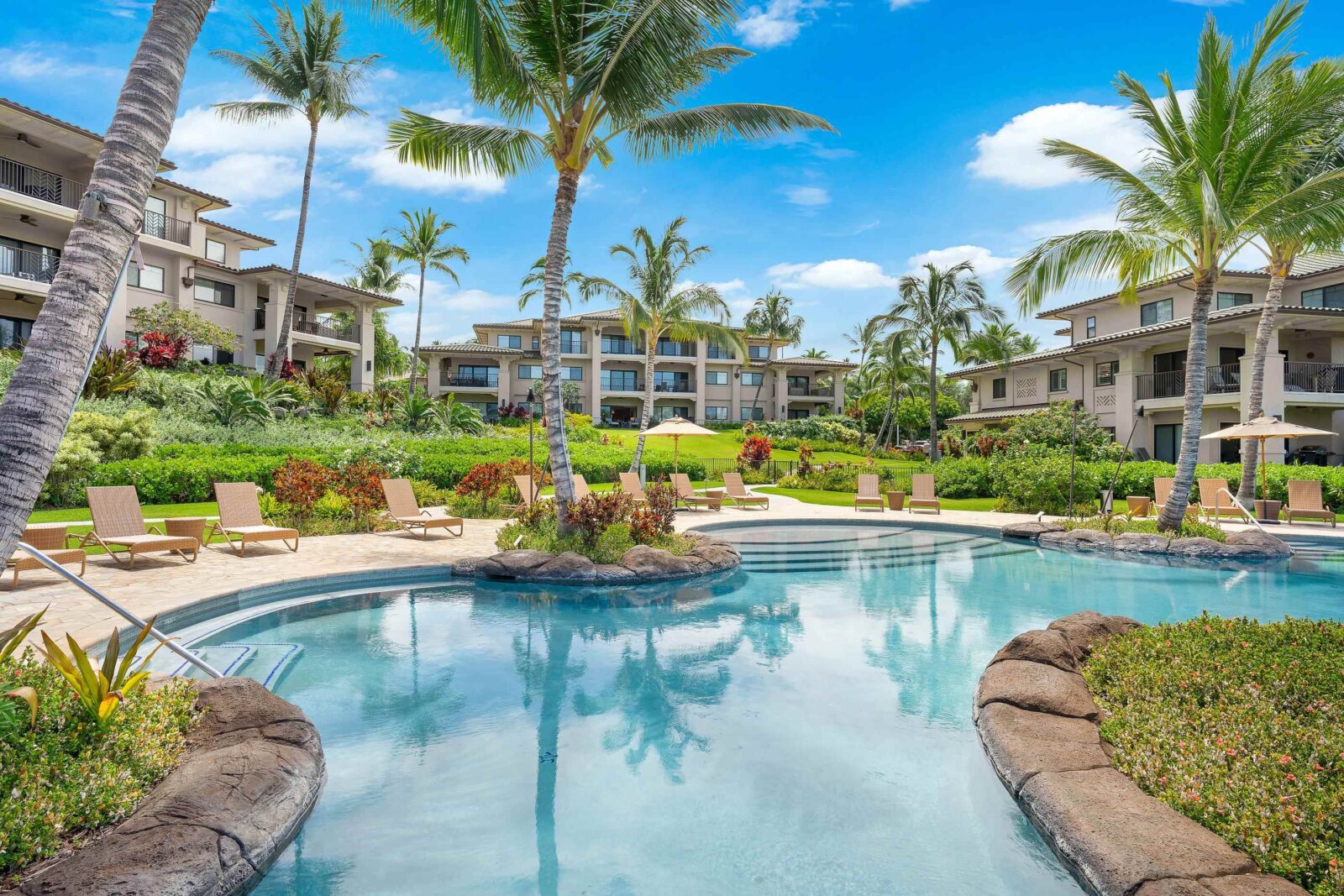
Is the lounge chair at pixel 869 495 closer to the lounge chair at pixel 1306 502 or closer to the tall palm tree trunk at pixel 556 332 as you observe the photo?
the lounge chair at pixel 1306 502

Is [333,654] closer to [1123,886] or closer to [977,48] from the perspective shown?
[1123,886]

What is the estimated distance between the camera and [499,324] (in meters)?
51.7

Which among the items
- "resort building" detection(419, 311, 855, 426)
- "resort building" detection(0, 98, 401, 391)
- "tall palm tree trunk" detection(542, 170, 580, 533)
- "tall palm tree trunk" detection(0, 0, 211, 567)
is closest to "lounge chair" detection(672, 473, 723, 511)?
"tall palm tree trunk" detection(542, 170, 580, 533)

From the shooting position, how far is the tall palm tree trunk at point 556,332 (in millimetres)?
10938

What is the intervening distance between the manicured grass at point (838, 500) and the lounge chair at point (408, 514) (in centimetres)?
1264

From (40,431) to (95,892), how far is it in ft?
6.96

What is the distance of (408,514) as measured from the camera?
43.4 feet

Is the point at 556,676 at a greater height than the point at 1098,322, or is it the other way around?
the point at 1098,322

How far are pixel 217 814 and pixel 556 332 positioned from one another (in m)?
8.38

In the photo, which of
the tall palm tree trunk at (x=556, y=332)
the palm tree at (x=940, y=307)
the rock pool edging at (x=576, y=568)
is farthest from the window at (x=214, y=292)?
the palm tree at (x=940, y=307)

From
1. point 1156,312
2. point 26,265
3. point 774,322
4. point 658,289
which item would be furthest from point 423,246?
point 1156,312

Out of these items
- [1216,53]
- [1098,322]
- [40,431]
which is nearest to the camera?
[40,431]

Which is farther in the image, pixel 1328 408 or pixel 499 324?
pixel 499 324

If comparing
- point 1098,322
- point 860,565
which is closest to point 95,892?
point 860,565
